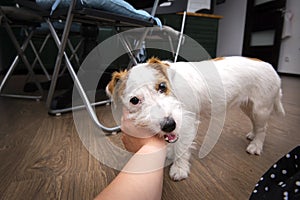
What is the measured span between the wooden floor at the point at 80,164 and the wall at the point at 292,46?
3803 millimetres

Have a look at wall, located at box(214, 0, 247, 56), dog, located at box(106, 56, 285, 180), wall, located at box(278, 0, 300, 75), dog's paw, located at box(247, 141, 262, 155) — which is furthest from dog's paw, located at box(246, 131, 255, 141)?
wall, located at box(214, 0, 247, 56)

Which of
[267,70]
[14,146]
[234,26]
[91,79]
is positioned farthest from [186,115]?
[234,26]

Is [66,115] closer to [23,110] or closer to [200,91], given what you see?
[23,110]

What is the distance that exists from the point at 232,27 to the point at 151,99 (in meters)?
5.92

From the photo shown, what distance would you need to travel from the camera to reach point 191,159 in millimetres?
876

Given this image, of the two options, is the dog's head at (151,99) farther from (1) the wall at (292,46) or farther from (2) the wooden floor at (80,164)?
(1) the wall at (292,46)

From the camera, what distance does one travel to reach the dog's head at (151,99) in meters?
0.53

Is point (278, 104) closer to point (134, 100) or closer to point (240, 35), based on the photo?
point (134, 100)

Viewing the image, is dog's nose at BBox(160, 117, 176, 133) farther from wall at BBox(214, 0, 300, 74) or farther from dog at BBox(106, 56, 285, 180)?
wall at BBox(214, 0, 300, 74)

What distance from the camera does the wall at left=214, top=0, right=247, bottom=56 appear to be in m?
5.61

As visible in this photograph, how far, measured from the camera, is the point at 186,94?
757 mm

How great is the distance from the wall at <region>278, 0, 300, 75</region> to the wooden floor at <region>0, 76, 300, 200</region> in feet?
12.5

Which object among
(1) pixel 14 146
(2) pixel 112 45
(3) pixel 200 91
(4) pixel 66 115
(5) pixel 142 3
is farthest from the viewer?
(5) pixel 142 3

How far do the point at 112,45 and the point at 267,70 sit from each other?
2.33ft
